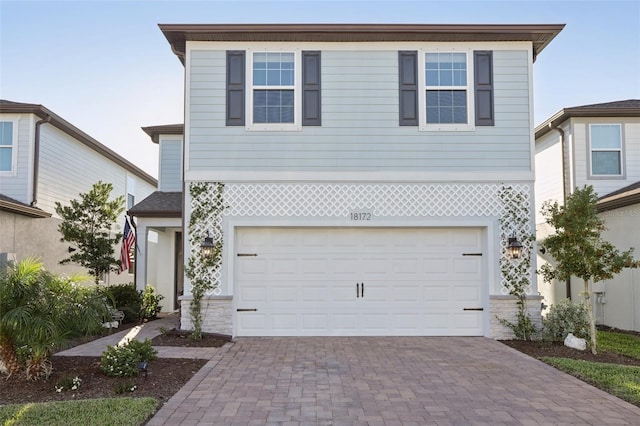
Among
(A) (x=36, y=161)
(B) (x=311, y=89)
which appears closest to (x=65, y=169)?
(A) (x=36, y=161)

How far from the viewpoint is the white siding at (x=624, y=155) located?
547 inches

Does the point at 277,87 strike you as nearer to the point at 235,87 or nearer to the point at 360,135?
the point at 235,87

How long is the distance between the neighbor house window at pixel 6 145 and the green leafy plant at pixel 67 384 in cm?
1001

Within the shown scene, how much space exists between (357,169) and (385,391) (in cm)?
512

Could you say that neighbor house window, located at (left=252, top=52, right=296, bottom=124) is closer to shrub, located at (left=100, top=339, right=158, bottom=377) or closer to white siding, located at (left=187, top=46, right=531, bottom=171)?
white siding, located at (left=187, top=46, right=531, bottom=171)

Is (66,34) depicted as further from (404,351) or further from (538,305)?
(538,305)

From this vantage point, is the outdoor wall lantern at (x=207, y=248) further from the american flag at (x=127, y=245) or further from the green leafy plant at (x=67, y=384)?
the american flag at (x=127, y=245)

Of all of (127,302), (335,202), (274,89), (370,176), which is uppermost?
(274,89)

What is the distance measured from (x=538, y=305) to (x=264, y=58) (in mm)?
7406

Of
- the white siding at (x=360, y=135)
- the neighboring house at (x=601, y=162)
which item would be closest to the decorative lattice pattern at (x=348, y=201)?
the white siding at (x=360, y=135)

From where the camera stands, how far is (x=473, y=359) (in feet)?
26.8

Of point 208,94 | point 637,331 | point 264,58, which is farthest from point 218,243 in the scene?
point 637,331

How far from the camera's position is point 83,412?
5.28 m

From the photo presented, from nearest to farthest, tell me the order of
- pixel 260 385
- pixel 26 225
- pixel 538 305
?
pixel 260 385, pixel 538 305, pixel 26 225
